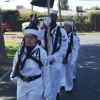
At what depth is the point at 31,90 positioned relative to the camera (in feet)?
23.8

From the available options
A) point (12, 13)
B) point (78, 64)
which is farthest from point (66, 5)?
point (78, 64)

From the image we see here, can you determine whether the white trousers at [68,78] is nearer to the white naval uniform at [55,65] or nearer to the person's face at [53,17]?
the white naval uniform at [55,65]

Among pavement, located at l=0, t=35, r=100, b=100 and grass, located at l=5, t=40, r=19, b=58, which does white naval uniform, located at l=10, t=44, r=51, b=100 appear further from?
grass, located at l=5, t=40, r=19, b=58

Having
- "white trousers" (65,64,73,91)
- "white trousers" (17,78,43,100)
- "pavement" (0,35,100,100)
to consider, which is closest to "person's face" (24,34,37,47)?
"white trousers" (17,78,43,100)

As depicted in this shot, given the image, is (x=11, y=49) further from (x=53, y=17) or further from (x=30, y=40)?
(x=30, y=40)

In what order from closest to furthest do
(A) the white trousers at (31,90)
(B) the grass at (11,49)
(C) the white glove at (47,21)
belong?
(A) the white trousers at (31,90), (C) the white glove at (47,21), (B) the grass at (11,49)

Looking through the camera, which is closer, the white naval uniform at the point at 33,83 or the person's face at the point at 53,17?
the white naval uniform at the point at 33,83

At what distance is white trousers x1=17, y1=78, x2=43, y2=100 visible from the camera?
7269mm

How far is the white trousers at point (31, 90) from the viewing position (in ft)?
23.8

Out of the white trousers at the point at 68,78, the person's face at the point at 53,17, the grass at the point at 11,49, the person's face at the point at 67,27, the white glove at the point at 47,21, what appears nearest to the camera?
the white glove at the point at 47,21

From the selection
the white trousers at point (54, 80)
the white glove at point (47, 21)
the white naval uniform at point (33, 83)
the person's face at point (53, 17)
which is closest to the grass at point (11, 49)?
the person's face at point (53, 17)

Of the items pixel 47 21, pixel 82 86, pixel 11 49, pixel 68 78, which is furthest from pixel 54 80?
pixel 11 49

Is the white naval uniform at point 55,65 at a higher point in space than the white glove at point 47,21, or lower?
lower

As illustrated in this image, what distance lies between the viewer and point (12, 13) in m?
49.7
